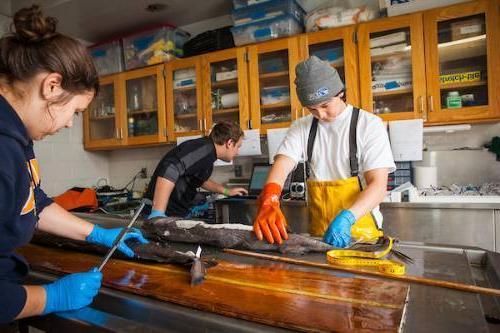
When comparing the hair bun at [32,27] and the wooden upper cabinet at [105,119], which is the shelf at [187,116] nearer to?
the wooden upper cabinet at [105,119]

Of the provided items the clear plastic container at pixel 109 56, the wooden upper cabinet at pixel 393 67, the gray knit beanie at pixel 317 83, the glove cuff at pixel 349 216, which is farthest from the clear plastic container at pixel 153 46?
the glove cuff at pixel 349 216

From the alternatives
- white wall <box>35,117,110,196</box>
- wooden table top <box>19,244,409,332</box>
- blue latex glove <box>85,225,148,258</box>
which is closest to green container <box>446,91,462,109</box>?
wooden table top <box>19,244,409,332</box>

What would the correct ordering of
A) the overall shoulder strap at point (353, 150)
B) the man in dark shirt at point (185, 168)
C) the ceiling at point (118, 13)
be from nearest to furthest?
the overall shoulder strap at point (353, 150) → the man in dark shirt at point (185, 168) → the ceiling at point (118, 13)

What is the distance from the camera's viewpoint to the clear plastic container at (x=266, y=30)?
264cm

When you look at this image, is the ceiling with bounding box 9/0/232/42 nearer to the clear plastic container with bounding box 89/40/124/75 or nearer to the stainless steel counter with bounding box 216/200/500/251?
the clear plastic container with bounding box 89/40/124/75

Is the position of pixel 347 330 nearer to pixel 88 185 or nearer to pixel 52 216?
pixel 52 216

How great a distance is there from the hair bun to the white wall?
9.87ft

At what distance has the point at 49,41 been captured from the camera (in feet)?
2.40

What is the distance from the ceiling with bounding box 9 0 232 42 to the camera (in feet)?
9.46

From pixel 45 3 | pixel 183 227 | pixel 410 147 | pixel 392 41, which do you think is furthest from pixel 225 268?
pixel 45 3

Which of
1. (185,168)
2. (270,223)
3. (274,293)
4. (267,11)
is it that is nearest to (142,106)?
(267,11)

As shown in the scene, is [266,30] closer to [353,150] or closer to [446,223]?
[353,150]

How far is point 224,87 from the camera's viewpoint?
3008 mm

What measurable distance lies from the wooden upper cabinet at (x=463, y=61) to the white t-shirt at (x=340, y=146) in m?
1.02
